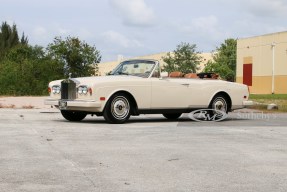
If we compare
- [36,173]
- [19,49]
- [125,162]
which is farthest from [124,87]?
[19,49]

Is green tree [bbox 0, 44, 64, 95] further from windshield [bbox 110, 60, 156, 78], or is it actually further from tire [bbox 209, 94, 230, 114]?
tire [bbox 209, 94, 230, 114]

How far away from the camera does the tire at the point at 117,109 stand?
1211 cm

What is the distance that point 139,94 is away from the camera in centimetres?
1257

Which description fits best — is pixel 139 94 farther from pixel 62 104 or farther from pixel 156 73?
pixel 62 104

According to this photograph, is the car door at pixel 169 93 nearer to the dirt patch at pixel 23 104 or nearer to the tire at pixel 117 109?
the tire at pixel 117 109

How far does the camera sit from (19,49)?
53.0m

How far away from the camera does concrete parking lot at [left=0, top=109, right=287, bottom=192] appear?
5289 millimetres

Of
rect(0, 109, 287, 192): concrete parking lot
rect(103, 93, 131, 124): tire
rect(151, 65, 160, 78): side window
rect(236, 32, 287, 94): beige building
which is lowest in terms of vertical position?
rect(0, 109, 287, 192): concrete parking lot

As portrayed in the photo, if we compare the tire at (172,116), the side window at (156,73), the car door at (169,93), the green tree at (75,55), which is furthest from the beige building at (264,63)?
the side window at (156,73)

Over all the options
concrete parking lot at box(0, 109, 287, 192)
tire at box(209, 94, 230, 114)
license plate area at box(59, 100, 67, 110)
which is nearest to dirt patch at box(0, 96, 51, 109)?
license plate area at box(59, 100, 67, 110)

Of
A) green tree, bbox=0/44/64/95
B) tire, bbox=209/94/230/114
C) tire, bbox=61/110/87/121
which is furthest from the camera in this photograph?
green tree, bbox=0/44/64/95

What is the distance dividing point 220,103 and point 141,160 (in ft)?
24.9

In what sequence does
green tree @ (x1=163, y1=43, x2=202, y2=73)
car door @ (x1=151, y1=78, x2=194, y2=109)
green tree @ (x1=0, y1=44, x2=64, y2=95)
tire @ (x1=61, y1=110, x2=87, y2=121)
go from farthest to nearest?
green tree @ (x1=163, y1=43, x2=202, y2=73) → green tree @ (x1=0, y1=44, x2=64, y2=95) → tire @ (x1=61, y1=110, x2=87, y2=121) → car door @ (x1=151, y1=78, x2=194, y2=109)

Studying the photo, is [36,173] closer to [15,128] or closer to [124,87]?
[15,128]
